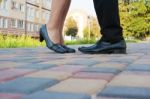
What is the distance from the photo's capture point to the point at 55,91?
4.71ft

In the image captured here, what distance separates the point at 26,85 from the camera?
1.57 metres

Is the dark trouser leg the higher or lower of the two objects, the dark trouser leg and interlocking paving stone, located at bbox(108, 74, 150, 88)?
the higher

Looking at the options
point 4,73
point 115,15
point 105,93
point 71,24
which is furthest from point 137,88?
point 71,24

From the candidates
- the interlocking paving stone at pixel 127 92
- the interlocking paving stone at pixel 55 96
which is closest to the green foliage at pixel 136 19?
the interlocking paving stone at pixel 127 92

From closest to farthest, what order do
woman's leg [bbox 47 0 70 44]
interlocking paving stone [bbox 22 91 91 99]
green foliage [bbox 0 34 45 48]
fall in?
interlocking paving stone [bbox 22 91 91 99], woman's leg [bbox 47 0 70 44], green foliage [bbox 0 34 45 48]

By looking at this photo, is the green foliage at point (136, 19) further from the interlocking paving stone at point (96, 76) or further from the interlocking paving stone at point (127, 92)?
the interlocking paving stone at point (127, 92)

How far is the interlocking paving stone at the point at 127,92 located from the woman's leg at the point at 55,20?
255cm

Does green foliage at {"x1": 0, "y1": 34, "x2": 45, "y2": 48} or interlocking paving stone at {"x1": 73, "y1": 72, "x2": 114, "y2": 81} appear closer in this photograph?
interlocking paving stone at {"x1": 73, "y1": 72, "x2": 114, "y2": 81}

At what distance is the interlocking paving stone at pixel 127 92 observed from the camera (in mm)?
1348

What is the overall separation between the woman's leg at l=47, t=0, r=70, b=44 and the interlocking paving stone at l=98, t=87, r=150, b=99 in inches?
100

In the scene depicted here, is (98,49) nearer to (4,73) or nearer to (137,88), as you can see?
(4,73)

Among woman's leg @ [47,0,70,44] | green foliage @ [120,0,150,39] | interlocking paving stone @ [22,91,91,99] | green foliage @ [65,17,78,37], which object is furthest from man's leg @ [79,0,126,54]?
green foliage @ [65,17,78,37]

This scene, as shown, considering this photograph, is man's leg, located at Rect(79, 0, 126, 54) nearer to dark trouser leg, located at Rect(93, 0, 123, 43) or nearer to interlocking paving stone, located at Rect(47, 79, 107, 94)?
dark trouser leg, located at Rect(93, 0, 123, 43)

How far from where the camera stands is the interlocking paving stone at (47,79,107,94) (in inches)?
57.5
